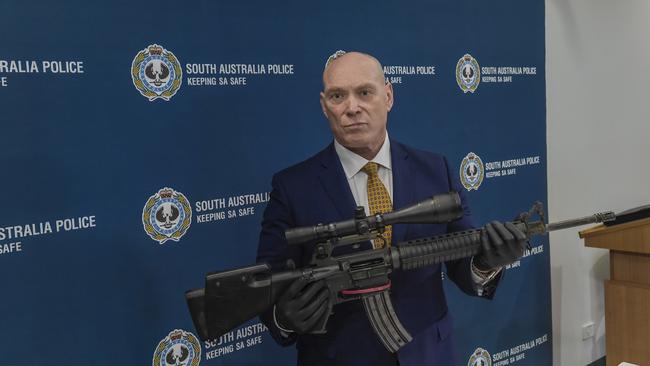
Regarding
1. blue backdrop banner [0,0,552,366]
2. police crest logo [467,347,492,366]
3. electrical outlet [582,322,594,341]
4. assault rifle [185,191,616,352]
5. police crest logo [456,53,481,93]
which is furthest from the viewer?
electrical outlet [582,322,594,341]

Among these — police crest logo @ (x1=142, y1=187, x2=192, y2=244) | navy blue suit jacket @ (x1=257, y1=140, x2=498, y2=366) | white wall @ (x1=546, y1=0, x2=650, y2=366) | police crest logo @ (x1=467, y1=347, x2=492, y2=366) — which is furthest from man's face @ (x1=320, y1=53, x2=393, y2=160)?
white wall @ (x1=546, y1=0, x2=650, y2=366)

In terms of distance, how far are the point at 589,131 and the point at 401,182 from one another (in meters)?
2.19

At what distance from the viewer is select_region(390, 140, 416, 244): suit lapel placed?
1471 millimetres

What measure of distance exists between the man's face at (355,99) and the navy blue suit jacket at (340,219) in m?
0.10

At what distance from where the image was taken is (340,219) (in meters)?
1.45

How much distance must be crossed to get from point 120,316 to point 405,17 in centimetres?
167

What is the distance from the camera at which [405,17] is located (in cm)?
239

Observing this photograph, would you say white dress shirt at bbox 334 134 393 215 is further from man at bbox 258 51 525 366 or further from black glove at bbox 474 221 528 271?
black glove at bbox 474 221 528 271

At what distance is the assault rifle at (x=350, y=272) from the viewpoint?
1.26m

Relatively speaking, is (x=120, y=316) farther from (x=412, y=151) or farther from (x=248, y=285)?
(x=412, y=151)

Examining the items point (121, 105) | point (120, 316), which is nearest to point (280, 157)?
point (121, 105)

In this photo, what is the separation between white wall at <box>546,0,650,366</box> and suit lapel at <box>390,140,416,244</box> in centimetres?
178

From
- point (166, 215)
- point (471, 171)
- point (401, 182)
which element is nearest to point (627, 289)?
point (471, 171)

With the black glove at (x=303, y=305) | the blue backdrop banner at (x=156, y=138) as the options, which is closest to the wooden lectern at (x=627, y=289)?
the blue backdrop banner at (x=156, y=138)
